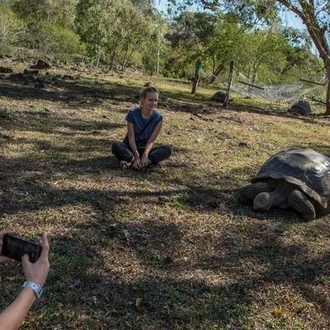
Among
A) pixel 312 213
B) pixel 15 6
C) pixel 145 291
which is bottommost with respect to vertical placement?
pixel 145 291

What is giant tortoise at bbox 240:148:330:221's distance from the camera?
4.41 m

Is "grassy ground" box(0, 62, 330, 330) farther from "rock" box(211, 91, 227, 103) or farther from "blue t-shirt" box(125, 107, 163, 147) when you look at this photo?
"rock" box(211, 91, 227, 103)

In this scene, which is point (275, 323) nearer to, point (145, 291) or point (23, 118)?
point (145, 291)

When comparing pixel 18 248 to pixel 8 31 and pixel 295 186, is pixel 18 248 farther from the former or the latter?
pixel 8 31

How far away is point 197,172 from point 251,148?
2038 mm

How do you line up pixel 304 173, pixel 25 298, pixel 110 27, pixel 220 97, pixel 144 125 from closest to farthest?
1. pixel 25 298
2. pixel 304 173
3. pixel 144 125
4. pixel 220 97
5. pixel 110 27

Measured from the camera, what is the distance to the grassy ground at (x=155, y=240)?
2.82 meters

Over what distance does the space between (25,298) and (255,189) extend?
3296 millimetres

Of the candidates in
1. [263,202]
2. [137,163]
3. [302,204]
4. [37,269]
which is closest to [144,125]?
[137,163]

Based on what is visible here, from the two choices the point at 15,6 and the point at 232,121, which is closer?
the point at 232,121

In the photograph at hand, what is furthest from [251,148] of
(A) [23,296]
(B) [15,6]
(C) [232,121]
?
(B) [15,6]

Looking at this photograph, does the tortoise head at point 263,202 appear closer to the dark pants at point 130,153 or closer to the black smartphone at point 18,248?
the dark pants at point 130,153

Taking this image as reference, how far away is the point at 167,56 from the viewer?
33.7 m

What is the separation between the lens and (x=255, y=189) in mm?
4605
